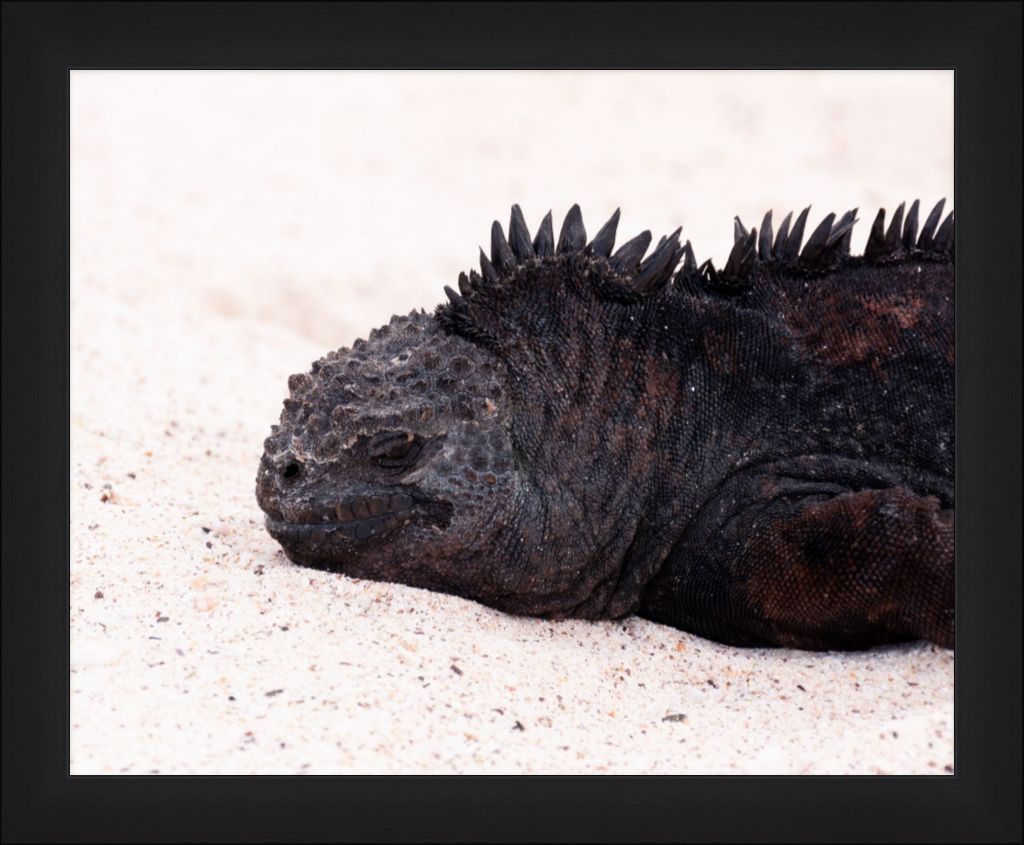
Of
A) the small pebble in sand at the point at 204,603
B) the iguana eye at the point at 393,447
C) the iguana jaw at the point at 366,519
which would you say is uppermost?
the iguana eye at the point at 393,447

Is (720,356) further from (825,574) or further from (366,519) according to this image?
(366,519)

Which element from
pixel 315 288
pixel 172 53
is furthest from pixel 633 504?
pixel 315 288

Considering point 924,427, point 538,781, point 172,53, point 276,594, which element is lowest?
point 538,781

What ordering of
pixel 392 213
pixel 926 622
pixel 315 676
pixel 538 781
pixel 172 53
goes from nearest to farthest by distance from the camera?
pixel 538 781
pixel 172 53
pixel 315 676
pixel 926 622
pixel 392 213

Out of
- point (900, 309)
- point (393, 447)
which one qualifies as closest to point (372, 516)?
point (393, 447)

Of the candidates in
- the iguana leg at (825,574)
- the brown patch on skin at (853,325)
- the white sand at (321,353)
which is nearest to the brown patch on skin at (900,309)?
the brown patch on skin at (853,325)

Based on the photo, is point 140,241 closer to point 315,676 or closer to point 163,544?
point 163,544

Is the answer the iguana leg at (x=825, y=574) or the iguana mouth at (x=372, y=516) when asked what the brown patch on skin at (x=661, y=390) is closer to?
the iguana leg at (x=825, y=574)
